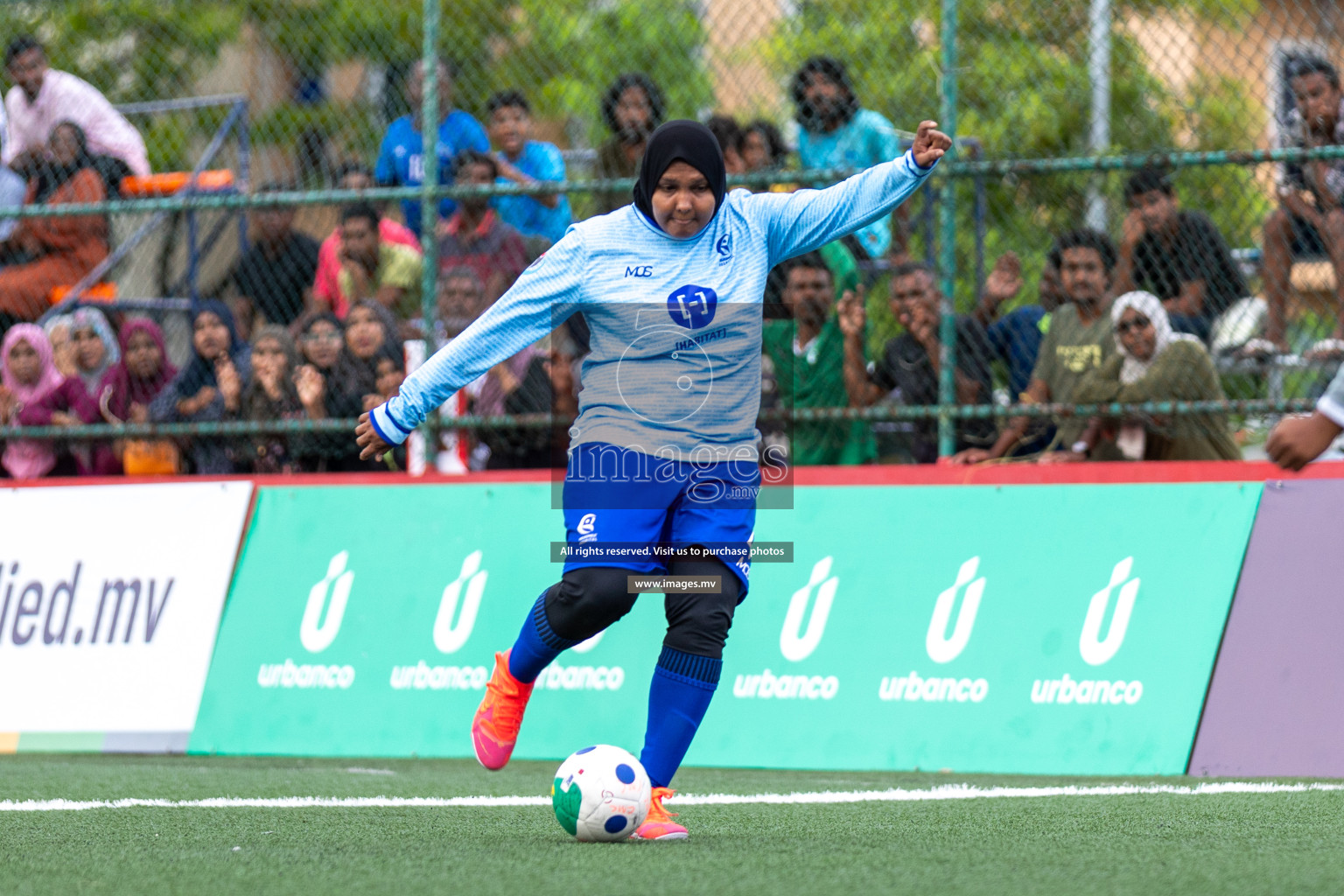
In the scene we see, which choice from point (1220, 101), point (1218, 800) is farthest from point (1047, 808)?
point (1220, 101)

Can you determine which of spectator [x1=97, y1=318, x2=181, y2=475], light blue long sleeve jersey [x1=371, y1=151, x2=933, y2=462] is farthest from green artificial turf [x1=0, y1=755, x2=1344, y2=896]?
spectator [x1=97, y1=318, x2=181, y2=475]

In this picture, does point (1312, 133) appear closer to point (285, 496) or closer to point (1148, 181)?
point (1148, 181)

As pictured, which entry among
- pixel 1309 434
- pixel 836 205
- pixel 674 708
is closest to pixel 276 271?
pixel 836 205

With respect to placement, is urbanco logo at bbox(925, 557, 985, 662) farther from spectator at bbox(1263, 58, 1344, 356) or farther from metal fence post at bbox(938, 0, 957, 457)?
spectator at bbox(1263, 58, 1344, 356)

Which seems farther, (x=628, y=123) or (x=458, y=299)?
(x=628, y=123)

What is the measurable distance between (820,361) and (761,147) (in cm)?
115

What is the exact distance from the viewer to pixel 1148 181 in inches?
289

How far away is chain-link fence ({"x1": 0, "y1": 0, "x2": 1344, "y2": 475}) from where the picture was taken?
7.24 metres

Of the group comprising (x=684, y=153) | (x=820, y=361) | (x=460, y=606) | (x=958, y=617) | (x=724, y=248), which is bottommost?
(x=460, y=606)

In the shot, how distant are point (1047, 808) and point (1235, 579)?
6.16 feet

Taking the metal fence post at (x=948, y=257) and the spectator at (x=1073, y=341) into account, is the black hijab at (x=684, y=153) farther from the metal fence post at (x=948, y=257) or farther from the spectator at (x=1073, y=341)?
the spectator at (x=1073, y=341)

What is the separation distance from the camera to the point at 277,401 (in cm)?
848

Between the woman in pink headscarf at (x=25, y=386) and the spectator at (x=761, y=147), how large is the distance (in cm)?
404

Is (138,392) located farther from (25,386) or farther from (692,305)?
(692,305)
